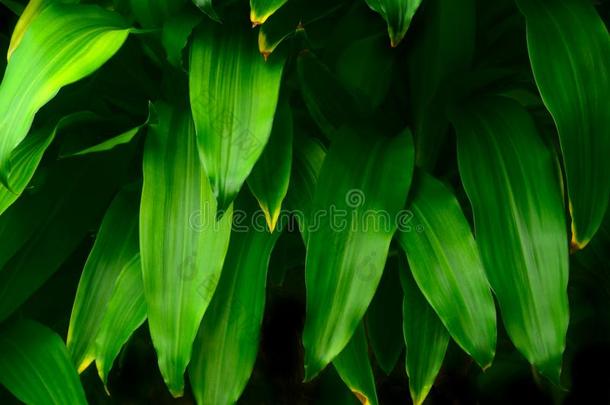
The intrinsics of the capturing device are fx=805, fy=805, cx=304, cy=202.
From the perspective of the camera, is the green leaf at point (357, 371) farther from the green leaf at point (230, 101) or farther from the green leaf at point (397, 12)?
the green leaf at point (397, 12)

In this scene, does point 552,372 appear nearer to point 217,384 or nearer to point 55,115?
point 217,384

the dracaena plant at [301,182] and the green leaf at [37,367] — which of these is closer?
the dracaena plant at [301,182]

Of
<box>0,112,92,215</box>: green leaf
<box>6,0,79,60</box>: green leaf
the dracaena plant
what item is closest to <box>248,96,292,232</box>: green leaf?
the dracaena plant

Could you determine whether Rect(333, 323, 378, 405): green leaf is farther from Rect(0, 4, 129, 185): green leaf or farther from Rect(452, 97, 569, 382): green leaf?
Rect(0, 4, 129, 185): green leaf

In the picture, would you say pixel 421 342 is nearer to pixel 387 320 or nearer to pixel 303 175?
pixel 387 320

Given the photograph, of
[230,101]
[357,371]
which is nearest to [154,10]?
[230,101]

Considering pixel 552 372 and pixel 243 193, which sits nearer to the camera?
pixel 552 372

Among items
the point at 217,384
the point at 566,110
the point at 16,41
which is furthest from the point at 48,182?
the point at 566,110

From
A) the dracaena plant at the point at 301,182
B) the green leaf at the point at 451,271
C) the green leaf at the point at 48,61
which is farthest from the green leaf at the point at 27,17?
the green leaf at the point at 451,271
